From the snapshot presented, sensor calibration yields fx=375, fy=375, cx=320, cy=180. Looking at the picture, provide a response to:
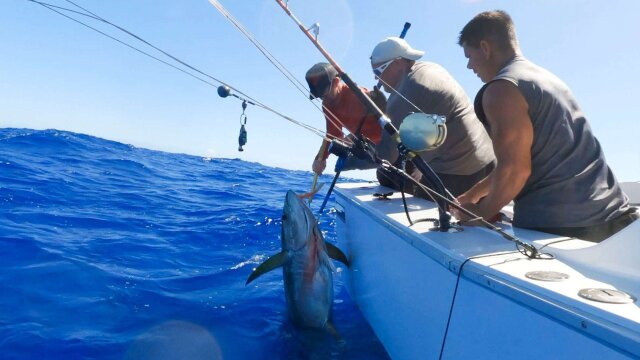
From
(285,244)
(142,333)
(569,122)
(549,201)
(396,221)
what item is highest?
(569,122)

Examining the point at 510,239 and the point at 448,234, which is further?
the point at 448,234

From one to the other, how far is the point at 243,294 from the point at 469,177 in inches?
112

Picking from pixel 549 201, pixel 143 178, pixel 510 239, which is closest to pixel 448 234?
pixel 510 239

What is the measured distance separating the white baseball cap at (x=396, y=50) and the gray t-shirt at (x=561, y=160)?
133cm

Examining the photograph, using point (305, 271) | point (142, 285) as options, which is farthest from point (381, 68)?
point (142, 285)

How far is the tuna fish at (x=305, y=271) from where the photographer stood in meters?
3.47

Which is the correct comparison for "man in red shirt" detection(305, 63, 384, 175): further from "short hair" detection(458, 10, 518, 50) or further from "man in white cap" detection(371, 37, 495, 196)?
"short hair" detection(458, 10, 518, 50)

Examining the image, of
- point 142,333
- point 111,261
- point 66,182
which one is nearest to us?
point 142,333

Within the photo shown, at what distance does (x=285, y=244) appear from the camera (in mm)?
3719

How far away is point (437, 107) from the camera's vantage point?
10.7ft

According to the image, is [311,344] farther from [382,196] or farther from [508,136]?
[508,136]

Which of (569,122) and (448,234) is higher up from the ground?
(569,122)

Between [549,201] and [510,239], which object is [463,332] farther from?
[549,201]

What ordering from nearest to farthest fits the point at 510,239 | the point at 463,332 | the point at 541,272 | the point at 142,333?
the point at 541,272, the point at 463,332, the point at 510,239, the point at 142,333
